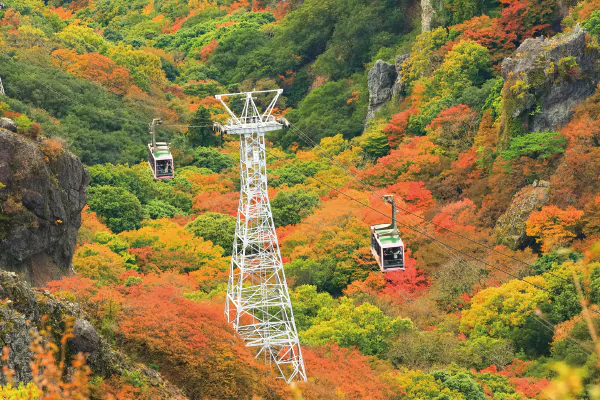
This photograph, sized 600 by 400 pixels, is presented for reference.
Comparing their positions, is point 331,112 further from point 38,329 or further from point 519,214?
point 38,329

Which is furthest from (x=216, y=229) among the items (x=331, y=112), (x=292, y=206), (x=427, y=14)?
(x=427, y=14)

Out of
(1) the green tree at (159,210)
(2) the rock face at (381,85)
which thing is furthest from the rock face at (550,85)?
(2) the rock face at (381,85)

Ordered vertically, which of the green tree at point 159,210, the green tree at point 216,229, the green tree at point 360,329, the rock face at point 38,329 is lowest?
the green tree at point 360,329

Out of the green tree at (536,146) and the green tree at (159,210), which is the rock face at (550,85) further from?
the green tree at (159,210)

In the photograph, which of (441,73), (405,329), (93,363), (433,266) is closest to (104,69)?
(441,73)

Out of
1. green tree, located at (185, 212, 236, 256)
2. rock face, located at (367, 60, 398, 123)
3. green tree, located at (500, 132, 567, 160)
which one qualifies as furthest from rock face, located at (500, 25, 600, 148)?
rock face, located at (367, 60, 398, 123)

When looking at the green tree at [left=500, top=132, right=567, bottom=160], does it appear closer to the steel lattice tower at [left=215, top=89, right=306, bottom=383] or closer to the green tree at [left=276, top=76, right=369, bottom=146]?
the steel lattice tower at [left=215, top=89, right=306, bottom=383]

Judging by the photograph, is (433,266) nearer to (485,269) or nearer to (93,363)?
(485,269)
